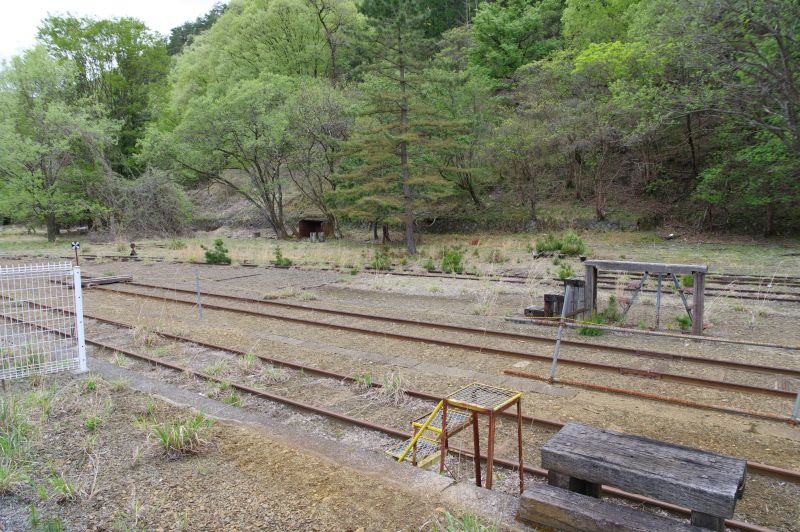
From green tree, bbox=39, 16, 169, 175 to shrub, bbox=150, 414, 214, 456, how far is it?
45239 millimetres

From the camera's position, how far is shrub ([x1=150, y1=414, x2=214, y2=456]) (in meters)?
4.68

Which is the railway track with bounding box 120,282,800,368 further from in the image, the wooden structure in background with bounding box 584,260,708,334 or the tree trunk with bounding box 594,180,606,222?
the tree trunk with bounding box 594,180,606,222

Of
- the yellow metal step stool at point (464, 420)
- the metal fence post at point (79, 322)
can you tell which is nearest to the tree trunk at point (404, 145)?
the metal fence post at point (79, 322)

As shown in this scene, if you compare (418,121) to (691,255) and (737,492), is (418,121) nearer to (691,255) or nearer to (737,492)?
(691,255)

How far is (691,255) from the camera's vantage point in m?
21.0

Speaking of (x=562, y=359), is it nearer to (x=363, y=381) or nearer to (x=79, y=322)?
(x=363, y=381)

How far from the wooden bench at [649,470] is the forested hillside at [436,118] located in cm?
1930

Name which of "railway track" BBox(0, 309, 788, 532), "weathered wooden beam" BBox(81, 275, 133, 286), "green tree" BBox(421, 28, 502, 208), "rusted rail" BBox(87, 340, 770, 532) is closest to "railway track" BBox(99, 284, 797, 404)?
"railway track" BBox(0, 309, 788, 532)

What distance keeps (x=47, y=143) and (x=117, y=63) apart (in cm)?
1486

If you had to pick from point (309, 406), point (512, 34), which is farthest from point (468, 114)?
point (309, 406)

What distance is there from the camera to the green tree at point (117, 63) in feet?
148

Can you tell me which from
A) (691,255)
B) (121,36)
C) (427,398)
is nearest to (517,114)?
(691,255)

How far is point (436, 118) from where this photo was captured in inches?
987

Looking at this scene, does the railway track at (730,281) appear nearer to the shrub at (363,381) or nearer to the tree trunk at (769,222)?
the shrub at (363,381)
